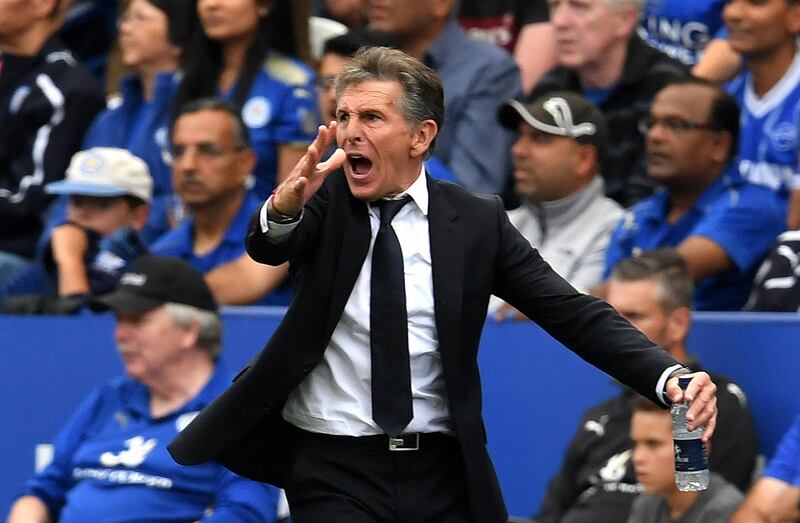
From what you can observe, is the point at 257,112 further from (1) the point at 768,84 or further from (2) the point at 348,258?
(2) the point at 348,258

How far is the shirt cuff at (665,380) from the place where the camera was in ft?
14.3

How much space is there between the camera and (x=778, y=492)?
5527 millimetres

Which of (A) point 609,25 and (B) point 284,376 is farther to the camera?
(A) point 609,25

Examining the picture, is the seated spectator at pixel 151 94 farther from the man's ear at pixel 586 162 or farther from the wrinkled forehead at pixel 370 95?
the wrinkled forehead at pixel 370 95

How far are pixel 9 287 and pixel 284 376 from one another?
3.99 metres

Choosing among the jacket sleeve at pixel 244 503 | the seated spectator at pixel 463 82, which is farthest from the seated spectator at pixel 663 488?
the seated spectator at pixel 463 82

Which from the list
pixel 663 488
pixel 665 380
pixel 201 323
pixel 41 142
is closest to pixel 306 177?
pixel 665 380

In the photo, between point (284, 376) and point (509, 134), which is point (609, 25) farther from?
point (284, 376)

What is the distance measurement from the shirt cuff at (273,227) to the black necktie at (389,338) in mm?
315

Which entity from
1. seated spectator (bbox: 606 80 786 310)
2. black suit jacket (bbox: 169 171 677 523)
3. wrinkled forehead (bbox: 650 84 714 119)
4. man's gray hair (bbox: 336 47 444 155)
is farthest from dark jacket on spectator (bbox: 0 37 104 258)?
man's gray hair (bbox: 336 47 444 155)

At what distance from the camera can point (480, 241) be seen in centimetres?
453

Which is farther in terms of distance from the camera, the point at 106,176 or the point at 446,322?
the point at 106,176

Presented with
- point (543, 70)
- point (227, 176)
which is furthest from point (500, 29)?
point (227, 176)

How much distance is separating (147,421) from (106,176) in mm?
1798
